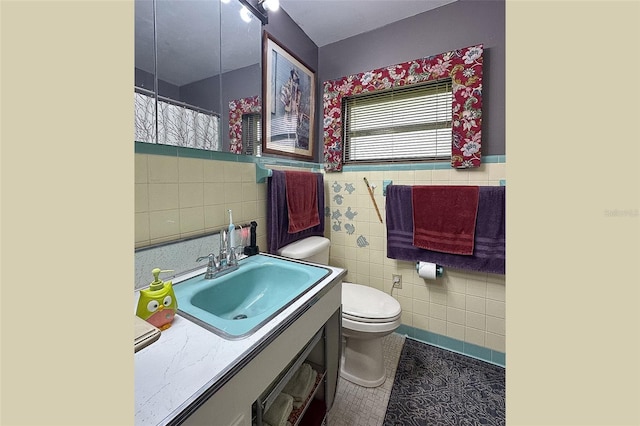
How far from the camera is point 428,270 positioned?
168 centimetres

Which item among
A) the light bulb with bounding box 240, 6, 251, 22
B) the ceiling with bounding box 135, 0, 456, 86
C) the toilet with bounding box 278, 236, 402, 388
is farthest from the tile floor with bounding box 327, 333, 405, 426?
the light bulb with bounding box 240, 6, 251, 22

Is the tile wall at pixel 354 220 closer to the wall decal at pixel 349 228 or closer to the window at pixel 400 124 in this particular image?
the wall decal at pixel 349 228

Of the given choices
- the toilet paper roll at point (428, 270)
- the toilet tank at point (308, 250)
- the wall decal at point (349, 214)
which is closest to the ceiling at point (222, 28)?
the toilet tank at point (308, 250)

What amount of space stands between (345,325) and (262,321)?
29.9 inches

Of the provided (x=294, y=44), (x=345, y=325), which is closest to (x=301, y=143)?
(x=294, y=44)

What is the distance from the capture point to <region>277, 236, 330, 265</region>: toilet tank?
1.51 m

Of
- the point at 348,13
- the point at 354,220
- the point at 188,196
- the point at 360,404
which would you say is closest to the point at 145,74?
the point at 188,196

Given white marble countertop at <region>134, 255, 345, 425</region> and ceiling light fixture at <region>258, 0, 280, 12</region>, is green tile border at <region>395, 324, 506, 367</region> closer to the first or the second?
white marble countertop at <region>134, 255, 345, 425</region>

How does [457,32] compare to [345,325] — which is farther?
[457,32]

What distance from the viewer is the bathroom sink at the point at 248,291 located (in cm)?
75

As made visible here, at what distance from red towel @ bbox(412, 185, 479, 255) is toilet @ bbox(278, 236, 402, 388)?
19.1 inches

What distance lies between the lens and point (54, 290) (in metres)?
0.18

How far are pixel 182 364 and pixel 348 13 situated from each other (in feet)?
6.61

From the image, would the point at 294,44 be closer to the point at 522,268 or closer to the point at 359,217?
the point at 359,217
